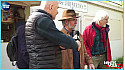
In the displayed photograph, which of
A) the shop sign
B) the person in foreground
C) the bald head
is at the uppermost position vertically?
the shop sign

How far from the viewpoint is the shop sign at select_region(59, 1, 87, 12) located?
6.18 metres

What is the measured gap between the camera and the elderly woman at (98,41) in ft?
13.1

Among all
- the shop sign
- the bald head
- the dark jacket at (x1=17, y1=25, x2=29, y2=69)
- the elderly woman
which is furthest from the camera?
the shop sign

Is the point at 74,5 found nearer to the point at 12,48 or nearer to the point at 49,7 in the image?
the point at 12,48

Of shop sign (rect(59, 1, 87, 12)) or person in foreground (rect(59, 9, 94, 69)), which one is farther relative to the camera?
shop sign (rect(59, 1, 87, 12))

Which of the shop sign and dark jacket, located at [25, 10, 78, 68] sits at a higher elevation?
the shop sign

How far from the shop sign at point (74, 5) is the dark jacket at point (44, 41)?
155 inches

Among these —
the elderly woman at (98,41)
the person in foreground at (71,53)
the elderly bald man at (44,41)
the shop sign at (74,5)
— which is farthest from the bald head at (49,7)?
the shop sign at (74,5)

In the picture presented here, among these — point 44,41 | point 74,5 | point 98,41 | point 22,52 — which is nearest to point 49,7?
point 44,41

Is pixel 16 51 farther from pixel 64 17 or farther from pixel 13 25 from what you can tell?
pixel 13 25

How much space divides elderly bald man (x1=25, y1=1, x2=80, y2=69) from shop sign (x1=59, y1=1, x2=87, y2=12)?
12.9ft

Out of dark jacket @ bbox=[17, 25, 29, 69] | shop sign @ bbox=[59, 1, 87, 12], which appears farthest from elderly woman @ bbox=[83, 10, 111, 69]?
shop sign @ bbox=[59, 1, 87, 12]

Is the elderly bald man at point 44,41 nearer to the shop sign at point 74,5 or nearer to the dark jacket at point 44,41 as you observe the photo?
the dark jacket at point 44,41

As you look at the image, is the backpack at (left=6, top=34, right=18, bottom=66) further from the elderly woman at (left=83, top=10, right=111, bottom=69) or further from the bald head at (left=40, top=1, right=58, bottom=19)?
the elderly woman at (left=83, top=10, right=111, bottom=69)
